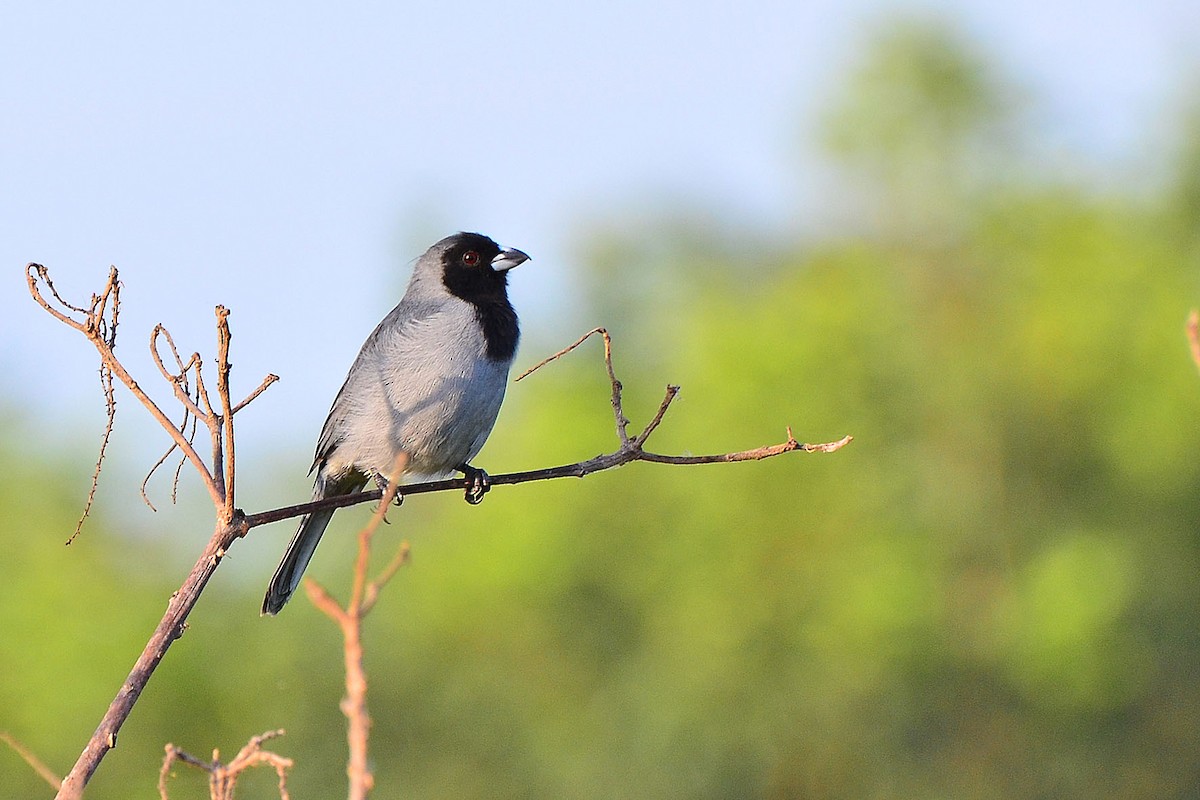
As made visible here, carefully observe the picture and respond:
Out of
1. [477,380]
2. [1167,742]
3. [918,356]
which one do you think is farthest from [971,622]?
[477,380]

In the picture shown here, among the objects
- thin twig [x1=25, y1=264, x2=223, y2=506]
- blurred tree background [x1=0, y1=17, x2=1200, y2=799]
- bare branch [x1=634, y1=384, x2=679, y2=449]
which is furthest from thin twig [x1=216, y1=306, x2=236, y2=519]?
blurred tree background [x1=0, y1=17, x2=1200, y2=799]

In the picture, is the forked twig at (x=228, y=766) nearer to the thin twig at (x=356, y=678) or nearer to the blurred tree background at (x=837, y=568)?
the thin twig at (x=356, y=678)

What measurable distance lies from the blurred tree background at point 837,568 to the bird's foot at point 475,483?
66.3 ft

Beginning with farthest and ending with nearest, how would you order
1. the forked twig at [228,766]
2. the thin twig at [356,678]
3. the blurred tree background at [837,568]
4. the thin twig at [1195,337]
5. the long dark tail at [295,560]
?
1. the blurred tree background at [837,568]
2. the long dark tail at [295,560]
3. the thin twig at [1195,337]
4. the forked twig at [228,766]
5. the thin twig at [356,678]

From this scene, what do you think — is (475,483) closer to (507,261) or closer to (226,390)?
(507,261)

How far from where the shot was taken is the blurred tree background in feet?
98.6

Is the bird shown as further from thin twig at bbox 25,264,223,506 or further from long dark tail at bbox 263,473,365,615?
thin twig at bbox 25,264,223,506

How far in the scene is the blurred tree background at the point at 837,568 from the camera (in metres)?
30.1

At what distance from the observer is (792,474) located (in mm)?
34938

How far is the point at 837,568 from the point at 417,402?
90.8 ft

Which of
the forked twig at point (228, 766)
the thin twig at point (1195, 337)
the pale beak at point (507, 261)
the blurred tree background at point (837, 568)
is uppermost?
the thin twig at point (1195, 337)

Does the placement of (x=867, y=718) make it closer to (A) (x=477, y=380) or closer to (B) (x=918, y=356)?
(B) (x=918, y=356)

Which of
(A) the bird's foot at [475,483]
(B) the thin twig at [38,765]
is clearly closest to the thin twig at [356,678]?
(B) the thin twig at [38,765]

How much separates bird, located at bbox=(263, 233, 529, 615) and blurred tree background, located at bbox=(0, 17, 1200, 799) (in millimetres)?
19871
